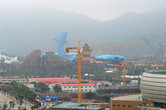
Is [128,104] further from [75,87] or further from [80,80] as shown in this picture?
[75,87]

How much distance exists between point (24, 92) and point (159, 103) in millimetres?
27041

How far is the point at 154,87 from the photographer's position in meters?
58.4

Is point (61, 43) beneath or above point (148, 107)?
above

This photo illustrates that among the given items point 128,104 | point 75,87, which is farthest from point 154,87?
point 75,87

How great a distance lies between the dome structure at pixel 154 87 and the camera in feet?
189

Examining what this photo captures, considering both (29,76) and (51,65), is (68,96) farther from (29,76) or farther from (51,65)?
(51,65)

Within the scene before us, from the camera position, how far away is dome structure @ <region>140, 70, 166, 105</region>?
5775 cm

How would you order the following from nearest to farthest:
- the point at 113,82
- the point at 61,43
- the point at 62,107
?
the point at 62,107 < the point at 113,82 < the point at 61,43

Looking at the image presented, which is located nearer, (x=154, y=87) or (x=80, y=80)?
(x=154, y=87)

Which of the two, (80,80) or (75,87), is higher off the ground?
(80,80)

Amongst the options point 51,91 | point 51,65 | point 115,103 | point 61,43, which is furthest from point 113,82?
point 61,43

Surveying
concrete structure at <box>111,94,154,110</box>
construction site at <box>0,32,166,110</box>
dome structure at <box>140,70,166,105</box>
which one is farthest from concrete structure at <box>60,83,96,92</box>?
dome structure at <box>140,70,166,105</box>

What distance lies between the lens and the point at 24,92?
76.9m

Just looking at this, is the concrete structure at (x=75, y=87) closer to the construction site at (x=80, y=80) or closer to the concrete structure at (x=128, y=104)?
the construction site at (x=80, y=80)
